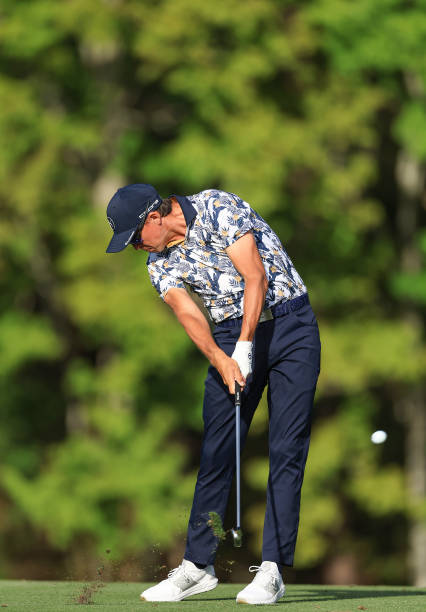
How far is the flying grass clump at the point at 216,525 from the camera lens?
5.75 meters

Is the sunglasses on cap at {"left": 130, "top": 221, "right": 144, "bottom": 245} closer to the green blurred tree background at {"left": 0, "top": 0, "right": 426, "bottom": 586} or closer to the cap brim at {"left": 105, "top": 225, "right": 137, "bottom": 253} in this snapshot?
the cap brim at {"left": 105, "top": 225, "right": 137, "bottom": 253}

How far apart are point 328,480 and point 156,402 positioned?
8.28 feet

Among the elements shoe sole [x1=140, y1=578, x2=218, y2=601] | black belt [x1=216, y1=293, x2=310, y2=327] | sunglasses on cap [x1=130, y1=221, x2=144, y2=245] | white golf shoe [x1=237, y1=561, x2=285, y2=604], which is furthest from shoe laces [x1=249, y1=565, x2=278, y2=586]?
sunglasses on cap [x1=130, y1=221, x2=144, y2=245]

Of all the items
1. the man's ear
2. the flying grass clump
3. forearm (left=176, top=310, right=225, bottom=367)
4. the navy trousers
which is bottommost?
the flying grass clump

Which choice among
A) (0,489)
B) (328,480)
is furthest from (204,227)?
(0,489)

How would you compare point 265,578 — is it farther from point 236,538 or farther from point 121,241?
point 121,241

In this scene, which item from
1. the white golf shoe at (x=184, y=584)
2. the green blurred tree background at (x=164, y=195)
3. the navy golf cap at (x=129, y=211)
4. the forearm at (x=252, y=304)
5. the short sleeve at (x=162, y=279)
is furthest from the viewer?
the green blurred tree background at (x=164, y=195)

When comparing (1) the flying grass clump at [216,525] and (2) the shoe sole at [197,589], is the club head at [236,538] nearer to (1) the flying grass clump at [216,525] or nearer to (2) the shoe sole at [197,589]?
(1) the flying grass clump at [216,525]

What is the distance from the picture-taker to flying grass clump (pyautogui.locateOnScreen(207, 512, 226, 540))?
575 centimetres

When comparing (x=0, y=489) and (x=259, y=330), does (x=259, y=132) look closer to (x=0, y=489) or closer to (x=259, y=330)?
(x=0, y=489)

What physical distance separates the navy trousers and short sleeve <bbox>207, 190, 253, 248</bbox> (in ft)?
1.61

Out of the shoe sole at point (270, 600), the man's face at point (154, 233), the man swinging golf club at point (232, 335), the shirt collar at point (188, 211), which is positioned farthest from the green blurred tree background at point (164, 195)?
the shirt collar at point (188, 211)

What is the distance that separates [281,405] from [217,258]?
2.45 feet

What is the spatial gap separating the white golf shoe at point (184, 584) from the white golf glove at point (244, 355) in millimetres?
1023
